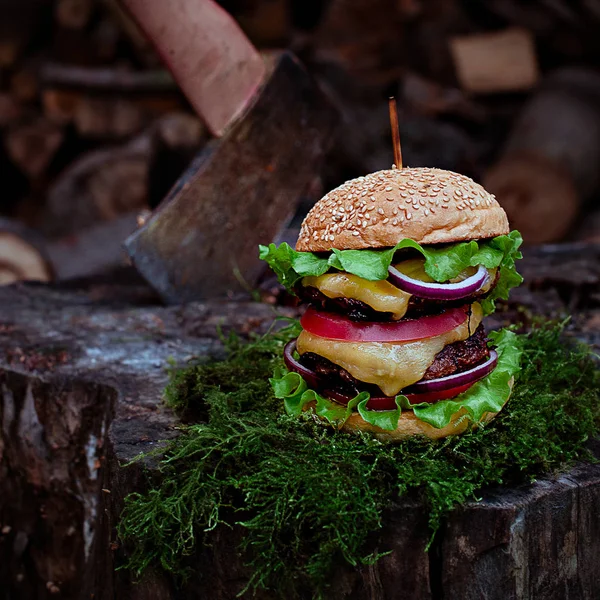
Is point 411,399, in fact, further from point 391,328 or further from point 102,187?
point 102,187

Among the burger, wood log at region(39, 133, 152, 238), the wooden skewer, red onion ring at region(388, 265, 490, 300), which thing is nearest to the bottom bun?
the burger

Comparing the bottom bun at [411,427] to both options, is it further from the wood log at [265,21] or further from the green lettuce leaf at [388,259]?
the wood log at [265,21]

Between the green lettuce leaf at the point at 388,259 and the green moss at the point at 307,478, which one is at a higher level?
the green lettuce leaf at the point at 388,259

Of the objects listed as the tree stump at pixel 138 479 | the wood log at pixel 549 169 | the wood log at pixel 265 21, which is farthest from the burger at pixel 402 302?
the wood log at pixel 265 21

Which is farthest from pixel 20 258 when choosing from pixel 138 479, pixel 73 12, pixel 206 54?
pixel 138 479

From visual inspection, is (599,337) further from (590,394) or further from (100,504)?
(100,504)

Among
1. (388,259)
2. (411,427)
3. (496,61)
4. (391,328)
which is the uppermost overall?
(388,259)
